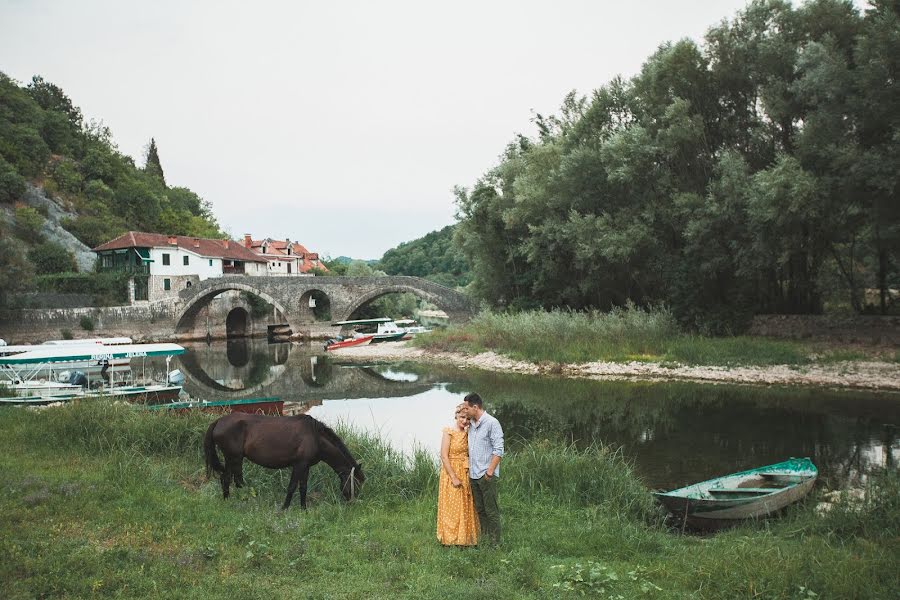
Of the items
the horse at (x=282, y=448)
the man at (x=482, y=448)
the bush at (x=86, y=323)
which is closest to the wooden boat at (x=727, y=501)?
the man at (x=482, y=448)

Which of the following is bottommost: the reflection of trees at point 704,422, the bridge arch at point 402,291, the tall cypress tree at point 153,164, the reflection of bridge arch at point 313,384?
the reflection of trees at point 704,422

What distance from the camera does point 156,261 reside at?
52219mm

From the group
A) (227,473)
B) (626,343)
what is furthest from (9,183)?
(227,473)

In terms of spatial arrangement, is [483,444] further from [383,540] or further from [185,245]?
[185,245]

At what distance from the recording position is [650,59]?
29656mm

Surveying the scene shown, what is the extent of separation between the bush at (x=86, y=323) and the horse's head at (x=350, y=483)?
43026 mm

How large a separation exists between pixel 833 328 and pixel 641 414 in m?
11.2

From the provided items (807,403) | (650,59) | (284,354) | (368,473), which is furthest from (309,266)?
(368,473)

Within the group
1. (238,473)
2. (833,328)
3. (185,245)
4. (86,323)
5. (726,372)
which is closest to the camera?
(238,473)

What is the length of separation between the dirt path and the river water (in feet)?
2.86

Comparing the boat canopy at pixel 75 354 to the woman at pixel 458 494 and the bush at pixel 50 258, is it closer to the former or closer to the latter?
the woman at pixel 458 494

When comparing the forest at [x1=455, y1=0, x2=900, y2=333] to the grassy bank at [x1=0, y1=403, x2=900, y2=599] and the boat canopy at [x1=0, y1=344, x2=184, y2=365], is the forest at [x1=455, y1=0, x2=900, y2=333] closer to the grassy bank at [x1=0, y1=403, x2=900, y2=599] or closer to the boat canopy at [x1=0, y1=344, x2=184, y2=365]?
the grassy bank at [x1=0, y1=403, x2=900, y2=599]

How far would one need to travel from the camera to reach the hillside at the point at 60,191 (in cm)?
5097

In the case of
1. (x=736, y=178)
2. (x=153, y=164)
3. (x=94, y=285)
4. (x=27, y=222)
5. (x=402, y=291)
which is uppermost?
(x=153, y=164)
